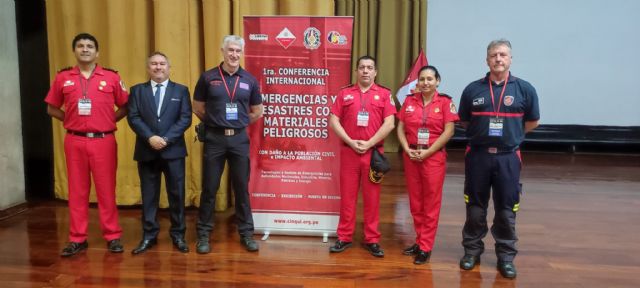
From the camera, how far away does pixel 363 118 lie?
3.27 metres

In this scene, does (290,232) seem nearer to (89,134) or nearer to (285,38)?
(285,38)

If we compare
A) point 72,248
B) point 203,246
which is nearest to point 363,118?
point 203,246

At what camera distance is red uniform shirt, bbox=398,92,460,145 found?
3.17 metres

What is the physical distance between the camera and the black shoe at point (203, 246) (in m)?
3.42

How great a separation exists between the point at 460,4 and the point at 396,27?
1152 millimetres

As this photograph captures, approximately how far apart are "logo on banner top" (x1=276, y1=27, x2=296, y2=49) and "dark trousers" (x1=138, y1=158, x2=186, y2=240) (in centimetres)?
113

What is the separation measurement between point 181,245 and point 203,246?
0.16 m

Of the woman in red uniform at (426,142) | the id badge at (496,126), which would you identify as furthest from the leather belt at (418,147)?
the id badge at (496,126)

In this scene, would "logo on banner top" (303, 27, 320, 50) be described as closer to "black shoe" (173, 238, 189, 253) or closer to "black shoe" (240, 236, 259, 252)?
"black shoe" (240, 236, 259, 252)

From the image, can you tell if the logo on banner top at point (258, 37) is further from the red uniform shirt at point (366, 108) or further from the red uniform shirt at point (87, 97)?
→ the red uniform shirt at point (87, 97)

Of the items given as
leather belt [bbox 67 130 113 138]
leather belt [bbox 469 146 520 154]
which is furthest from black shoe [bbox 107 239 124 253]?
leather belt [bbox 469 146 520 154]

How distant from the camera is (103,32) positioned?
14.9 feet

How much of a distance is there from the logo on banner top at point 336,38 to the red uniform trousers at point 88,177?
1699 mm

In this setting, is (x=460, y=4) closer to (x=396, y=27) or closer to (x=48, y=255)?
(x=396, y=27)
